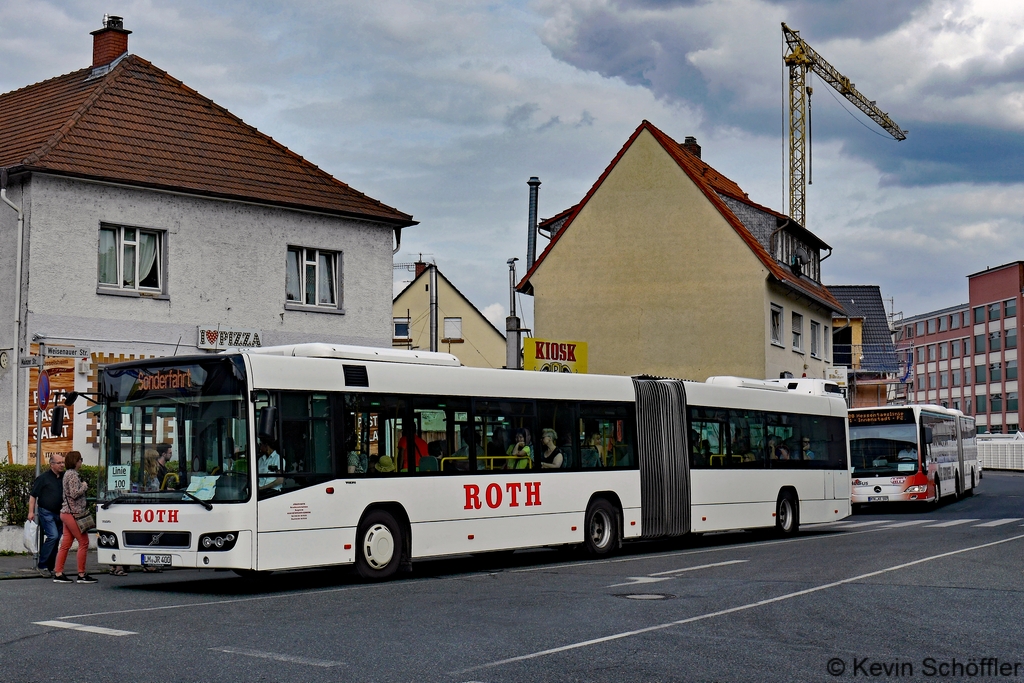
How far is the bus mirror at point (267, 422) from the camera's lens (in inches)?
547

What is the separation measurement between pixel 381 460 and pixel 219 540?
249 cm

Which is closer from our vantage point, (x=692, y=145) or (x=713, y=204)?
(x=713, y=204)

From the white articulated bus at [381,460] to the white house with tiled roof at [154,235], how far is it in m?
7.37

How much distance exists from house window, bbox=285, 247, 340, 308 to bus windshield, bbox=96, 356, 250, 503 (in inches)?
512

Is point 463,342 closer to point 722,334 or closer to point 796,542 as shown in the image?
point 722,334

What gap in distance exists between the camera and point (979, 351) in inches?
4931

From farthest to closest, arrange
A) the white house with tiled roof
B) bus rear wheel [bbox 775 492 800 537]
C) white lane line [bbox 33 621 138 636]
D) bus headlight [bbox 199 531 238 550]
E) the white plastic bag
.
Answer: bus rear wheel [bbox 775 492 800 537] → the white house with tiled roof → the white plastic bag → bus headlight [bbox 199 531 238 550] → white lane line [bbox 33 621 138 636]

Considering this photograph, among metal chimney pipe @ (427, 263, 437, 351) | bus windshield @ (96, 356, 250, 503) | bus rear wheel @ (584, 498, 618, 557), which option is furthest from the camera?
metal chimney pipe @ (427, 263, 437, 351)

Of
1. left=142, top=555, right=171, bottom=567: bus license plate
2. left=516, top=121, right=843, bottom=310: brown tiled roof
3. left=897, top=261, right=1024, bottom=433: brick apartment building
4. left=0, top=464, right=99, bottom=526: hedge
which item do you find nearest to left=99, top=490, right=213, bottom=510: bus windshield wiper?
left=142, top=555, right=171, bottom=567: bus license plate

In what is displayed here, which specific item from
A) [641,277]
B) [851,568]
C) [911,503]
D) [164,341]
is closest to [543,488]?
[851,568]

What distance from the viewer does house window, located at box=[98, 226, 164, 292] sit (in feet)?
81.3

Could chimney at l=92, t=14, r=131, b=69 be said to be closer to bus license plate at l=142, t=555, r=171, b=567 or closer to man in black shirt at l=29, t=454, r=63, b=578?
man in black shirt at l=29, t=454, r=63, b=578

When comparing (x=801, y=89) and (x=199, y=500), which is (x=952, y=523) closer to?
(x=199, y=500)

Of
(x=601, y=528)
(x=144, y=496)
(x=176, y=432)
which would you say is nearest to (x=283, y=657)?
(x=176, y=432)
